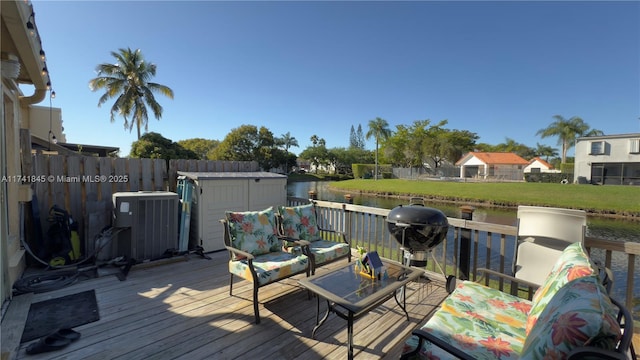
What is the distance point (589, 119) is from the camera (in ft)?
114

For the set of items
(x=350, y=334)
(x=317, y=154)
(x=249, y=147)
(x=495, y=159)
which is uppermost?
(x=317, y=154)

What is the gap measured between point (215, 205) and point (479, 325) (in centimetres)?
394

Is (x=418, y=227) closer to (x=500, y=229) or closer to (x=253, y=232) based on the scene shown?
(x=500, y=229)

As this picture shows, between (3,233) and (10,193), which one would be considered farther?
(10,193)

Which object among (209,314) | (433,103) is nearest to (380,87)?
(433,103)

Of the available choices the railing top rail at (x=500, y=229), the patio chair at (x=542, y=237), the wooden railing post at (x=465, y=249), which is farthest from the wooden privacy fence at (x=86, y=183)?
the patio chair at (x=542, y=237)

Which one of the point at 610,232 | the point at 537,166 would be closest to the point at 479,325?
the point at 610,232

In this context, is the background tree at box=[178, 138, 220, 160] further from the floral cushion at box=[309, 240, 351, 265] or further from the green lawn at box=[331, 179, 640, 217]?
the floral cushion at box=[309, 240, 351, 265]

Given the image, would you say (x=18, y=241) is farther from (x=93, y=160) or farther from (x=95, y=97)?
(x=95, y=97)

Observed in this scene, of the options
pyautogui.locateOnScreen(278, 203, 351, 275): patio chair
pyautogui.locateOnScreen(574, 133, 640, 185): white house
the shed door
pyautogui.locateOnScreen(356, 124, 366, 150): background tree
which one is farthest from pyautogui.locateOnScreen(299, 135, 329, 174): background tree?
pyautogui.locateOnScreen(278, 203, 351, 275): patio chair

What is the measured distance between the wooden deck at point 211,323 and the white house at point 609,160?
27.8 metres

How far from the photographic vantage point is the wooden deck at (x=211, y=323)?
6.64 feet

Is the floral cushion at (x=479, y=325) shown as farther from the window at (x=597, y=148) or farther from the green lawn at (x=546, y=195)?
the window at (x=597, y=148)

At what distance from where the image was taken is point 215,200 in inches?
173
